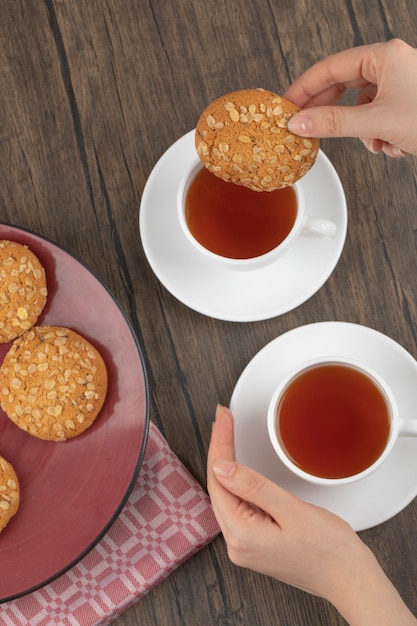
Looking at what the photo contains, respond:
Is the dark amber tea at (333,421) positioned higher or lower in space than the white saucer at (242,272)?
lower

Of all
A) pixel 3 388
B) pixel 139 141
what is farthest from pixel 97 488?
pixel 139 141

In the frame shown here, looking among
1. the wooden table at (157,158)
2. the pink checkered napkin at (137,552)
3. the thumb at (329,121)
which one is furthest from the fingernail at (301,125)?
the pink checkered napkin at (137,552)

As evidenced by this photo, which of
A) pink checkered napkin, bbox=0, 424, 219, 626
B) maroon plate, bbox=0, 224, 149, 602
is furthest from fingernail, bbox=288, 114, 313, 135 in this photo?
pink checkered napkin, bbox=0, 424, 219, 626

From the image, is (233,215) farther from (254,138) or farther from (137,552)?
(137,552)

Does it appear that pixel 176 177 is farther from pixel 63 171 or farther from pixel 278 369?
pixel 278 369

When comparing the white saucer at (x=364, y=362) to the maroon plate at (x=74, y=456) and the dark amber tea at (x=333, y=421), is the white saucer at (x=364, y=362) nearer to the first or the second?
the dark amber tea at (x=333, y=421)

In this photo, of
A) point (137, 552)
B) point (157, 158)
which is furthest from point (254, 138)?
point (137, 552)
